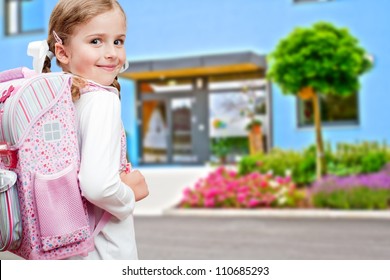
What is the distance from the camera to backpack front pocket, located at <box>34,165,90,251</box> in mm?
980

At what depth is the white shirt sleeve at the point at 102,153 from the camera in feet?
3.23

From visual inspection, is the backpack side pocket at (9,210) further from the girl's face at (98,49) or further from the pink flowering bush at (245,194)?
the pink flowering bush at (245,194)

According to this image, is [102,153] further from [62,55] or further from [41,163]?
[62,55]

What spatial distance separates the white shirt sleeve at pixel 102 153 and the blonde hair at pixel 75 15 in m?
0.03

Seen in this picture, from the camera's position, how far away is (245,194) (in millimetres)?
6746

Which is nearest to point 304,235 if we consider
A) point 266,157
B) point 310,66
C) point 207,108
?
point 310,66

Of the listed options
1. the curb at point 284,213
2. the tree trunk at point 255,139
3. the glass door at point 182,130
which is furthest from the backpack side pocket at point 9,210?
the glass door at point 182,130

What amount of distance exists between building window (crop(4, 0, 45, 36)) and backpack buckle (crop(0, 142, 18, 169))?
14.6 ft

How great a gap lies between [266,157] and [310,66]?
7.37 ft

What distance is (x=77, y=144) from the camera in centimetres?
101

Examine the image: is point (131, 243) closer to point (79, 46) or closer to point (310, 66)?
point (79, 46)

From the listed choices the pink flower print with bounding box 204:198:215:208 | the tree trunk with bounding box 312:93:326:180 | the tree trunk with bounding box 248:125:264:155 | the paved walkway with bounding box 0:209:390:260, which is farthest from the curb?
the tree trunk with bounding box 248:125:264:155

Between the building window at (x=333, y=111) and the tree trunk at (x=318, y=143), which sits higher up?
the building window at (x=333, y=111)
